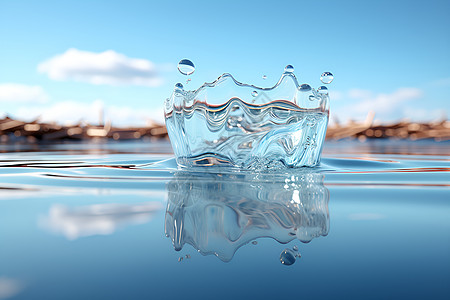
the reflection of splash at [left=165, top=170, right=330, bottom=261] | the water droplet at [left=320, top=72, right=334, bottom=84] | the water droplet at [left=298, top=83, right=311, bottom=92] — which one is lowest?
the reflection of splash at [left=165, top=170, right=330, bottom=261]

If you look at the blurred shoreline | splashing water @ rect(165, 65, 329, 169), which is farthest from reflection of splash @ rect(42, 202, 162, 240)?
the blurred shoreline

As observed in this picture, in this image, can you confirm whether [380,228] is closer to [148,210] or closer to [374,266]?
[374,266]

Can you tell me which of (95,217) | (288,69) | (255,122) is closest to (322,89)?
(288,69)

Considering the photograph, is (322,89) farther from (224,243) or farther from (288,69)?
(224,243)

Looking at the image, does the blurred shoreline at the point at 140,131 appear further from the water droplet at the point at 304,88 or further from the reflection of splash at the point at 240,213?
the reflection of splash at the point at 240,213

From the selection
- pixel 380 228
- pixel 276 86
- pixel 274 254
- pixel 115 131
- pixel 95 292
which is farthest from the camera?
pixel 115 131

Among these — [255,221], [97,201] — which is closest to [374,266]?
[255,221]

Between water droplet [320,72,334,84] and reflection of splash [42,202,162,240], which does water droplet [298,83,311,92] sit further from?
reflection of splash [42,202,162,240]
